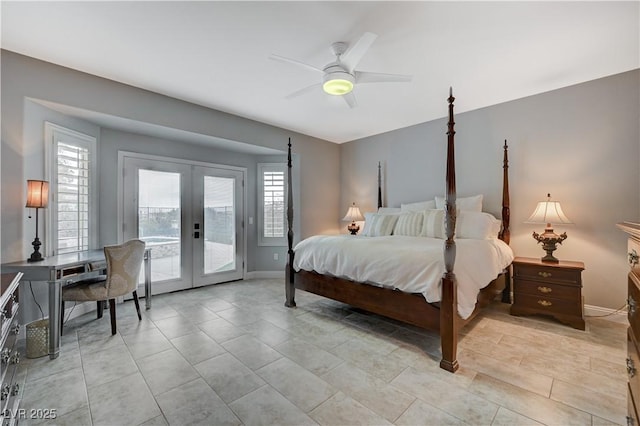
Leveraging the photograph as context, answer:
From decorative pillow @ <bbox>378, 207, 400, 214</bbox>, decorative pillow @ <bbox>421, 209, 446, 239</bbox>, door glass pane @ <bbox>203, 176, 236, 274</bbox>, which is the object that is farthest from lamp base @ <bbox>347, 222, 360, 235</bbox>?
door glass pane @ <bbox>203, 176, 236, 274</bbox>

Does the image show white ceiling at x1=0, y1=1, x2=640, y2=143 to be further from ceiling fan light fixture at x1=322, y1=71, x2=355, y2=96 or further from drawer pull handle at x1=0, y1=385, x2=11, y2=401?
drawer pull handle at x1=0, y1=385, x2=11, y2=401

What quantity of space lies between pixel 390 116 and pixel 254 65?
7.79ft

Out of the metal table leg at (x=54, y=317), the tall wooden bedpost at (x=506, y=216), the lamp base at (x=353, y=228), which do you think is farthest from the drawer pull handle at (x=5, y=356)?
the tall wooden bedpost at (x=506, y=216)

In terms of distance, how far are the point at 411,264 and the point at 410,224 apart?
155cm

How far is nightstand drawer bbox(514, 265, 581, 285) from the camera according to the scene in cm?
290

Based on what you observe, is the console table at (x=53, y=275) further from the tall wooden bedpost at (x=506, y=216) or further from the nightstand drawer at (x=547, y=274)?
the tall wooden bedpost at (x=506, y=216)

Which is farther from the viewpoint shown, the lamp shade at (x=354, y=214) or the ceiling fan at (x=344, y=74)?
Answer: the lamp shade at (x=354, y=214)

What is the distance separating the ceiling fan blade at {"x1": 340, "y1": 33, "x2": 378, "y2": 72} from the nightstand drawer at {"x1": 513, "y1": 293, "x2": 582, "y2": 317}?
310cm

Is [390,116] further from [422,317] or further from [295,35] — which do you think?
[422,317]

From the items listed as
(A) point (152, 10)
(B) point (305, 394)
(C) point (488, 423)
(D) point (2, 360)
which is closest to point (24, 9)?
(A) point (152, 10)

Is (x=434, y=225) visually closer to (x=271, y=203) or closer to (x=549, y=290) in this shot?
(x=549, y=290)

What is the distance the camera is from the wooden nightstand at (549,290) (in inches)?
113

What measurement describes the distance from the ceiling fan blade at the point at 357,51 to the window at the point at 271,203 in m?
3.15

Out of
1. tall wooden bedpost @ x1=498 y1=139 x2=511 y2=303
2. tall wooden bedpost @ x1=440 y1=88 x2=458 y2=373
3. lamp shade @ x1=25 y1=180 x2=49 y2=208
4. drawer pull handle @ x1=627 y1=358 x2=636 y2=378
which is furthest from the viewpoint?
tall wooden bedpost @ x1=498 y1=139 x2=511 y2=303
